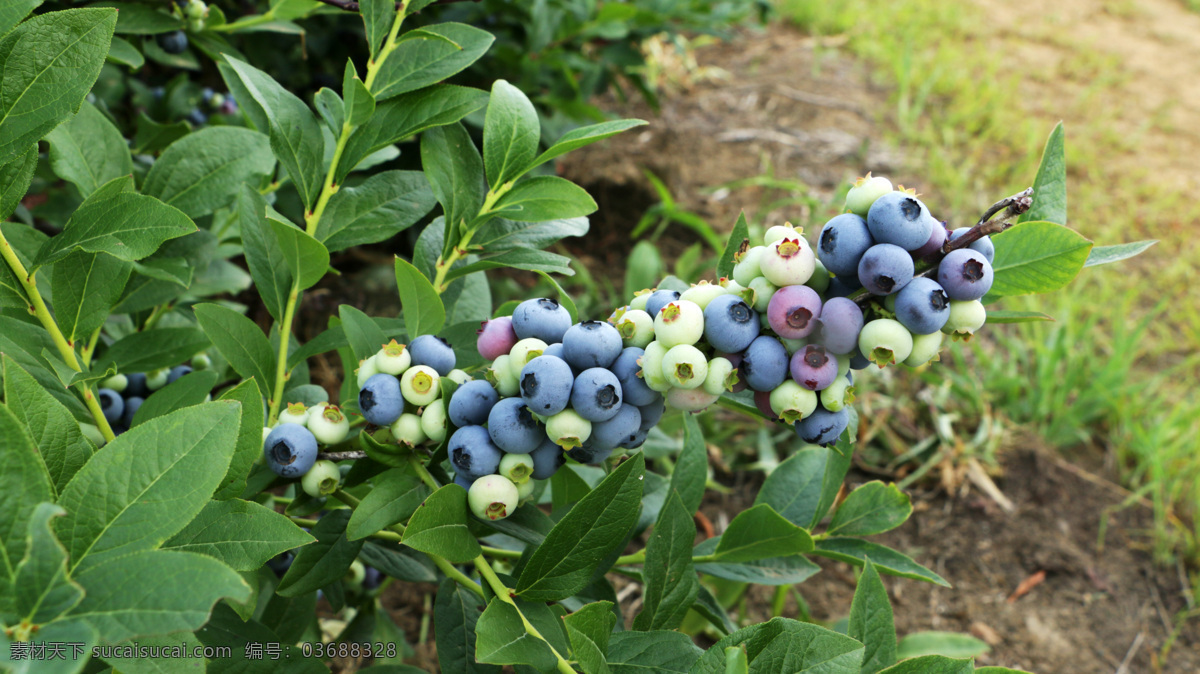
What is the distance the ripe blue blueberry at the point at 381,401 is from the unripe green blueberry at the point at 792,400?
0.42m

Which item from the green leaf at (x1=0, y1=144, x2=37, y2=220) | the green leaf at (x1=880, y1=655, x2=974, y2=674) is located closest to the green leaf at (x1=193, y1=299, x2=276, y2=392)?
the green leaf at (x1=0, y1=144, x2=37, y2=220)

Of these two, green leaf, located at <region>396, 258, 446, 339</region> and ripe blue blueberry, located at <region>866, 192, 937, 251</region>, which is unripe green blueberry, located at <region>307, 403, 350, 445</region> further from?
ripe blue blueberry, located at <region>866, 192, 937, 251</region>

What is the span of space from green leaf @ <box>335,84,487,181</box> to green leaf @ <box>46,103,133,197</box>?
362mm

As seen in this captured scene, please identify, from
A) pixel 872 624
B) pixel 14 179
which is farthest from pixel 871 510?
pixel 14 179

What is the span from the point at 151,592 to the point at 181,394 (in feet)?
1.77

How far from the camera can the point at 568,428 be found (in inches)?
33.0

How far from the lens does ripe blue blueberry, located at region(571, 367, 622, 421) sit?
815 millimetres

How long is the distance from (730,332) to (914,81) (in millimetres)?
5522

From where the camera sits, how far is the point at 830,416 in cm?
86

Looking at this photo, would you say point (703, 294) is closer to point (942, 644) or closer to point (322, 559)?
point (322, 559)

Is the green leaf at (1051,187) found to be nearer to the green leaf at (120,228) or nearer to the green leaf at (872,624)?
the green leaf at (872,624)

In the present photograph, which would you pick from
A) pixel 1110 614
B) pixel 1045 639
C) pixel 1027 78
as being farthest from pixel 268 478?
pixel 1027 78

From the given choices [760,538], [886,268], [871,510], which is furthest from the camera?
[871,510]

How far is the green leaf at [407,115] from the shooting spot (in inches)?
44.4
